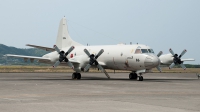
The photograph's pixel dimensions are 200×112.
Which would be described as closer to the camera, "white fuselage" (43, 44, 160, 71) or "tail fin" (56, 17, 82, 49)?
"white fuselage" (43, 44, 160, 71)

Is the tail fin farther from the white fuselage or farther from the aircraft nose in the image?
the aircraft nose

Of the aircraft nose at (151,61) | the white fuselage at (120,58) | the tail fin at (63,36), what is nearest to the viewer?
the aircraft nose at (151,61)

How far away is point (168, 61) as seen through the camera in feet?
156

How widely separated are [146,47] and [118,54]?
3.63 m

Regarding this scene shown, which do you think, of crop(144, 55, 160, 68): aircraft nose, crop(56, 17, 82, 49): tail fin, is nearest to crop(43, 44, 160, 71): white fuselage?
crop(144, 55, 160, 68): aircraft nose

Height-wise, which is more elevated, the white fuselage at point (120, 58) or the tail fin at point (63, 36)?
the tail fin at point (63, 36)

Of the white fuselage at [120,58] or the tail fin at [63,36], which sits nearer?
the white fuselage at [120,58]

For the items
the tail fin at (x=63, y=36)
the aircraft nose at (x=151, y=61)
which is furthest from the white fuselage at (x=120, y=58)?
the tail fin at (x=63, y=36)

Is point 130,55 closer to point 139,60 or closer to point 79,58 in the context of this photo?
point 139,60

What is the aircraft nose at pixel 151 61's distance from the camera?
39000 mm

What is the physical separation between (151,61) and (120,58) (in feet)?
16.5

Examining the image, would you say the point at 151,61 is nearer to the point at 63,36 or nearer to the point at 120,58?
the point at 120,58

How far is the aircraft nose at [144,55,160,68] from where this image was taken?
39.0 m

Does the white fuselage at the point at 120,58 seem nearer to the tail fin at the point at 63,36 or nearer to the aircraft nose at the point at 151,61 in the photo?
the aircraft nose at the point at 151,61
